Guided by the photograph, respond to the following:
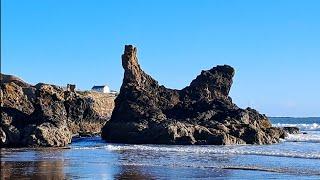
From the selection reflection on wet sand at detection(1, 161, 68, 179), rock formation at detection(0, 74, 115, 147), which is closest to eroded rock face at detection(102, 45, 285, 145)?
rock formation at detection(0, 74, 115, 147)

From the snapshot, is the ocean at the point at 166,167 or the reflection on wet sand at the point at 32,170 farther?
the ocean at the point at 166,167

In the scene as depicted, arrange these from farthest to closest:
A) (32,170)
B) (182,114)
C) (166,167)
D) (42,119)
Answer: (182,114) < (42,119) < (166,167) < (32,170)

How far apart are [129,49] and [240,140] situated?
59.8 ft

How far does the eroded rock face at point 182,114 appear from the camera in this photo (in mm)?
51312

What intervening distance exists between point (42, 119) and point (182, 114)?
15.3 metres

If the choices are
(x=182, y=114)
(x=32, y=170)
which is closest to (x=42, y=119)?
(x=182, y=114)

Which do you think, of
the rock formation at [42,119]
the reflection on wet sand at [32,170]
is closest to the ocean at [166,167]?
the reflection on wet sand at [32,170]

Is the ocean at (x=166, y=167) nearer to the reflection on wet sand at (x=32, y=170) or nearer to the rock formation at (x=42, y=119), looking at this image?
the reflection on wet sand at (x=32, y=170)

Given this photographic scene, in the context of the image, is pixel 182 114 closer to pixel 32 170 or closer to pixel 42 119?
pixel 42 119

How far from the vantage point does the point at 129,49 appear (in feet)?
207

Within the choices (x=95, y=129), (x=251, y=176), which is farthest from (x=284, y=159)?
(x=95, y=129)

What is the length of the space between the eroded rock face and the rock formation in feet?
19.6

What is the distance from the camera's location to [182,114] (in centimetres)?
5934

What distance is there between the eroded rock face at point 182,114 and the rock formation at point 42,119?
5.96 metres
